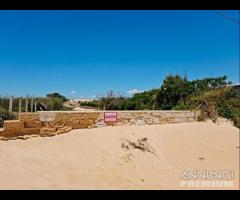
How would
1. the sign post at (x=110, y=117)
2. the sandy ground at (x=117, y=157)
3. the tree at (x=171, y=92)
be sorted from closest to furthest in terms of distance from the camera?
the sandy ground at (x=117, y=157), the sign post at (x=110, y=117), the tree at (x=171, y=92)

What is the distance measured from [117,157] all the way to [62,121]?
265 centimetres

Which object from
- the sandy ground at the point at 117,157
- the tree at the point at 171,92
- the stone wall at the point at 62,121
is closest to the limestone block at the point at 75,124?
the stone wall at the point at 62,121

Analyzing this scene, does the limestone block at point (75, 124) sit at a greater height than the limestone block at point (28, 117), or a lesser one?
lesser

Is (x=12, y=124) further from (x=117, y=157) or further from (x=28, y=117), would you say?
(x=117, y=157)

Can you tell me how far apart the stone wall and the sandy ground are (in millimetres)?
327

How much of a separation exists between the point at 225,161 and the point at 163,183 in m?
3.04

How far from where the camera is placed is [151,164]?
8.41 m

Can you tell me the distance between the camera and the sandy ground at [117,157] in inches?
244

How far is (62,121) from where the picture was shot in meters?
10.1

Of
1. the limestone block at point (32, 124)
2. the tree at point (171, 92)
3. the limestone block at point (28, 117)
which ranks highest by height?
the tree at point (171, 92)

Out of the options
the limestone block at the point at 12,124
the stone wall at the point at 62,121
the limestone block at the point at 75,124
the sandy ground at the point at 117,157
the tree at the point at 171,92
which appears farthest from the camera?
the tree at the point at 171,92

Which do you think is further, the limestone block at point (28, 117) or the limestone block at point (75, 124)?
the limestone block at point (75, 124)

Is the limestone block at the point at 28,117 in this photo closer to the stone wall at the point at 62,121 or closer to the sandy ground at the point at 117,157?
the stone wall at the point at 62,121

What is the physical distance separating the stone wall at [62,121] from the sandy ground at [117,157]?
33cm
